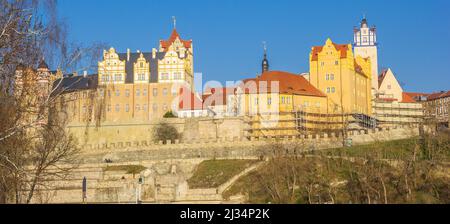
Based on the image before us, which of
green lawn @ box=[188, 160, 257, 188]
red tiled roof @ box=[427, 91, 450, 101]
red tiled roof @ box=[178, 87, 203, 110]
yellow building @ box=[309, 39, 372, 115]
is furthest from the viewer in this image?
red tiled roof @ box=[427, 91, 450, 101]

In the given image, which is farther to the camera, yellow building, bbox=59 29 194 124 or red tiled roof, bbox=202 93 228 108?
red tiled roof, bbox=202 93 228 108

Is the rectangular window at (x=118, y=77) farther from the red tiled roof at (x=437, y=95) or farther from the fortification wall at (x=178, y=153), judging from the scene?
the red tiled roof at (x=437, y=95)

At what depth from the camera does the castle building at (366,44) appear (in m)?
79.7

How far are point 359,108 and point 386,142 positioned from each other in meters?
13.3

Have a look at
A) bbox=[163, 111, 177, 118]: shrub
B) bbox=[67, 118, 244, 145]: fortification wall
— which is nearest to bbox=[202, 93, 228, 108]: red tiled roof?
bbox=[163, 111, 177, 118]: shrub

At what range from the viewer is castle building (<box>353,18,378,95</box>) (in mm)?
79688

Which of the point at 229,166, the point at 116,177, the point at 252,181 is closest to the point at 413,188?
the point at 252,181

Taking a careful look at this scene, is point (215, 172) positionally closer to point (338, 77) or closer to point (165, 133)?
point (165, 133)

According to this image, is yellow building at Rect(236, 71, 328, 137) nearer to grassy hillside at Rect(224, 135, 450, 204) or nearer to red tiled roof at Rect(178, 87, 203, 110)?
red tiled roof at Rect(178, 87, 203, 110)

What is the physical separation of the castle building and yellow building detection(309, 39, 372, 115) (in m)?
11.8

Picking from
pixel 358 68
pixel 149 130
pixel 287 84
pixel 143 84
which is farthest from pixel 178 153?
pixel 358 68

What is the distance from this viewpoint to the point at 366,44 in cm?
8088

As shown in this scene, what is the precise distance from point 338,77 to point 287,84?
4977 mm

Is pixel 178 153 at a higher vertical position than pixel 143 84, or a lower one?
lower
